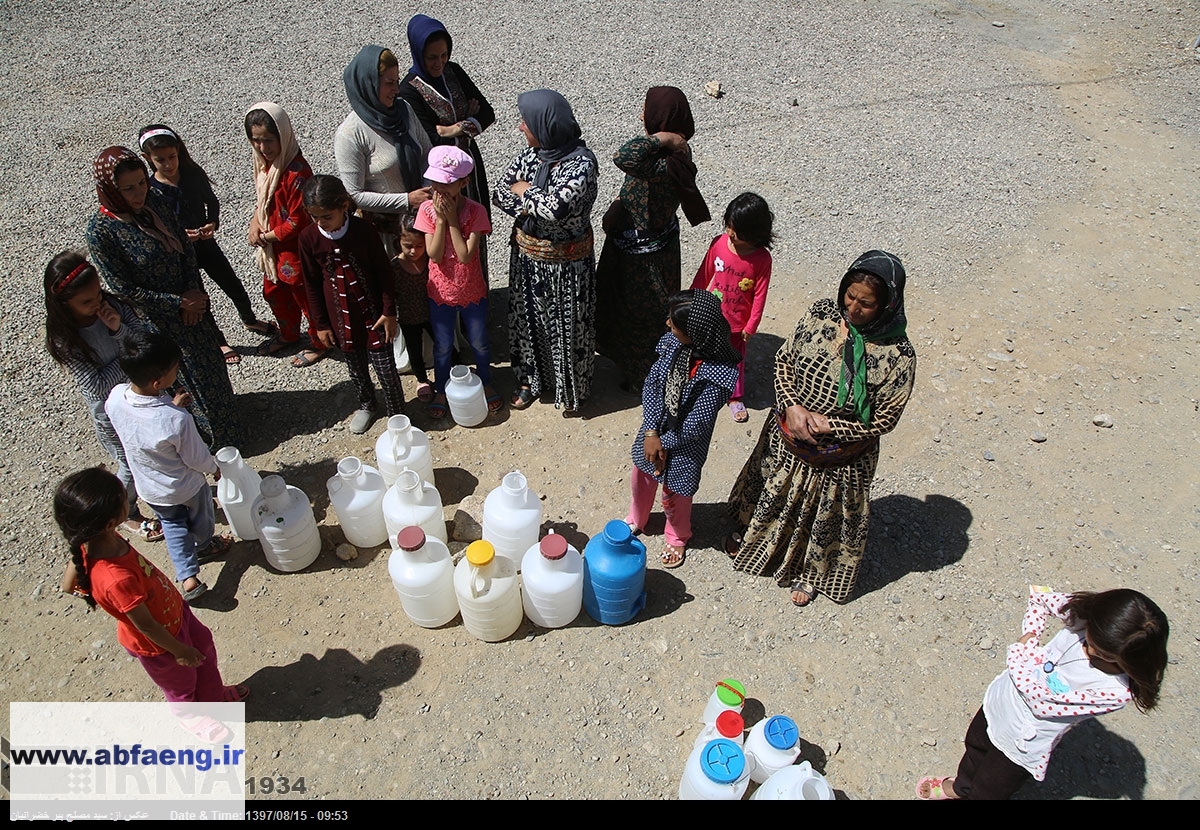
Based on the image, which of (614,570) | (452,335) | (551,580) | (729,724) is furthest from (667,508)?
(452,335)

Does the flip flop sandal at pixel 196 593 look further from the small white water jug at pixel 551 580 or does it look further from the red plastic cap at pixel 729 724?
the red plastic cap at pixel 729 724

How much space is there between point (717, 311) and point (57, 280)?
296 cm

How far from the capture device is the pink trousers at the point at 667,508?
378 cm

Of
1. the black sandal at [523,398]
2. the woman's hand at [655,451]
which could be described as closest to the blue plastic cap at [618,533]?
the woman's hand at [655,451]

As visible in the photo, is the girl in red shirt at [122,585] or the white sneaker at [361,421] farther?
the white sneaker at [361,421]

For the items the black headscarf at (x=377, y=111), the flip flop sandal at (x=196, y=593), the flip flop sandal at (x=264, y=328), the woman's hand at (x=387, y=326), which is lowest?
the flip flop sandal at (x=196, y=593)

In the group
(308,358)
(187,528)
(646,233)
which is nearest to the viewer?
(187,528)

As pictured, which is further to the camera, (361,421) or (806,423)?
(361,421)

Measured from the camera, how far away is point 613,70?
29.5 feet

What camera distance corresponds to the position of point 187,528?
369cm

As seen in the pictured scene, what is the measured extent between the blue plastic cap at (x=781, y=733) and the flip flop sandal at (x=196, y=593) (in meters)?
2.83

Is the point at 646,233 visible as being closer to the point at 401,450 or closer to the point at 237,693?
the point at 401,450

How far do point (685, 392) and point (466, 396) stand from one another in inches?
69.7

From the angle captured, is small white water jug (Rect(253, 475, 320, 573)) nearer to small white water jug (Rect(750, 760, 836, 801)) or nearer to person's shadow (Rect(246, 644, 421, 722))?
person's shadow (Rect(246, 644, 421, 722))
